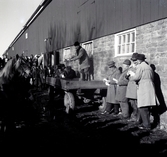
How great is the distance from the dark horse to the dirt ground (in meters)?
1.23

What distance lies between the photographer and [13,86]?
656 centimetres

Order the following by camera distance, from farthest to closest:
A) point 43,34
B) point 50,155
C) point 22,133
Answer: point 43,34, point 22,133, point 50,155

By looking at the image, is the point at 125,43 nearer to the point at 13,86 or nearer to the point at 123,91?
the point at 123,91

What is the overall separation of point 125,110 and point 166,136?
1.77m

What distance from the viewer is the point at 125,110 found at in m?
6.52

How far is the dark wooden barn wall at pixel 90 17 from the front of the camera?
20.8 ft

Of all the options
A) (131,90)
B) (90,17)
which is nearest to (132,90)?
(131,90)

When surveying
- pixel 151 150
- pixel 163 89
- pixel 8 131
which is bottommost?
pixel 151 150

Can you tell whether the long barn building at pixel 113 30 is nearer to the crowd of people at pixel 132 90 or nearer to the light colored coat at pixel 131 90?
the crowd of people at pixel 132 90

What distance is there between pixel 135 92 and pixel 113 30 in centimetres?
306

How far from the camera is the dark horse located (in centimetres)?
627

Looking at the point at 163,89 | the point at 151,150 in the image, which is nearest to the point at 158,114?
the point at 163,89

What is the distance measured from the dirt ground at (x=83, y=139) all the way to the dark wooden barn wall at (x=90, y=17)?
10.4 ft

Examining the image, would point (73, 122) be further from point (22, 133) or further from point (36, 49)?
point (36, 49)
